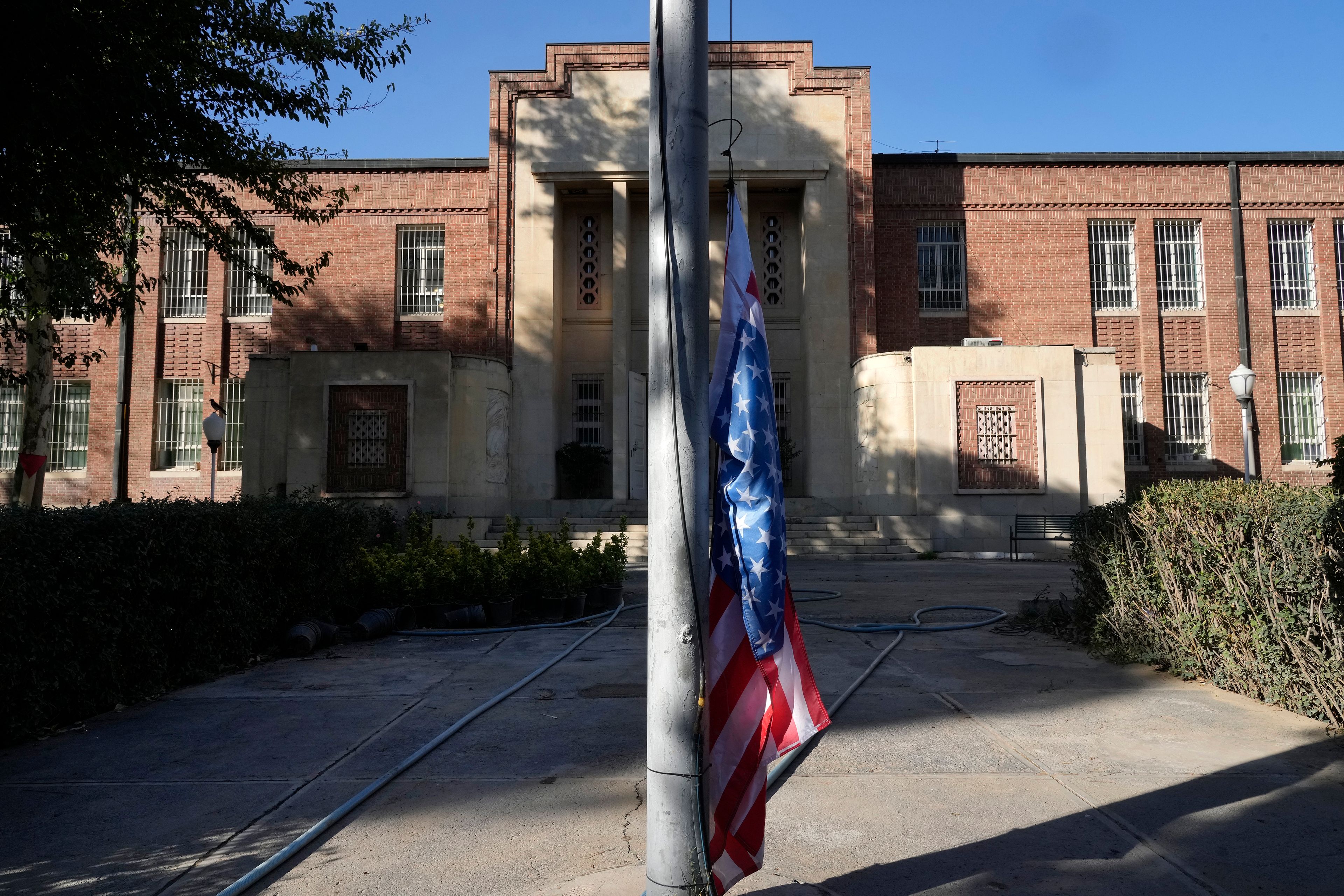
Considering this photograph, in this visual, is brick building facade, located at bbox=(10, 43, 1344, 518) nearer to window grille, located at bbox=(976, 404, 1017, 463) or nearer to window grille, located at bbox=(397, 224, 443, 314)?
window grille, located at bbox=(397, 224, 443, 314)

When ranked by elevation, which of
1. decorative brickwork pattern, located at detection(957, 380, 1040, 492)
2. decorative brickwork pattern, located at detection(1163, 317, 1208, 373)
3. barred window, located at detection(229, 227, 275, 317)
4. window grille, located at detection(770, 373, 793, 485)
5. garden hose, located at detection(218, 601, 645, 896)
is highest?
barred window, located at detection(229, 227, 275, 317)

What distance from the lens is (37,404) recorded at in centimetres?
1811

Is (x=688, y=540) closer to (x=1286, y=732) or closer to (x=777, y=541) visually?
(x=777, y=541)

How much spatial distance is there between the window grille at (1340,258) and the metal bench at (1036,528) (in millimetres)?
13515

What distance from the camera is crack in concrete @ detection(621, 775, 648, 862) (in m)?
3.62

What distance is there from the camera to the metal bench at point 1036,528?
20547 mm

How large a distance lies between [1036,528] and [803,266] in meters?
9.71

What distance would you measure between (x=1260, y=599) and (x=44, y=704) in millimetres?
7551

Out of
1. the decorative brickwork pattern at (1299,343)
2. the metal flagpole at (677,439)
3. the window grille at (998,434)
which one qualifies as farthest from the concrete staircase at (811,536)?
the metal flagpole at (677,439)

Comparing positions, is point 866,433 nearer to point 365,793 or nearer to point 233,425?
point 233,425

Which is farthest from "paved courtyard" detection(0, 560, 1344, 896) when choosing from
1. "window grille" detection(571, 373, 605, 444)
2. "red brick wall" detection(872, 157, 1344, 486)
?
"red brick wall" detection(872, 157, 1344, 486)

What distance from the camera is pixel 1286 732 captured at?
525cm

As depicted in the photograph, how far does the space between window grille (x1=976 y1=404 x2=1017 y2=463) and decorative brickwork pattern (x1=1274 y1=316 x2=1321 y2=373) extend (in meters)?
11.2

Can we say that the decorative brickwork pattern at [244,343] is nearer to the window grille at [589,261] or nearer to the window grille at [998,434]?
the window grille at [589,261]
